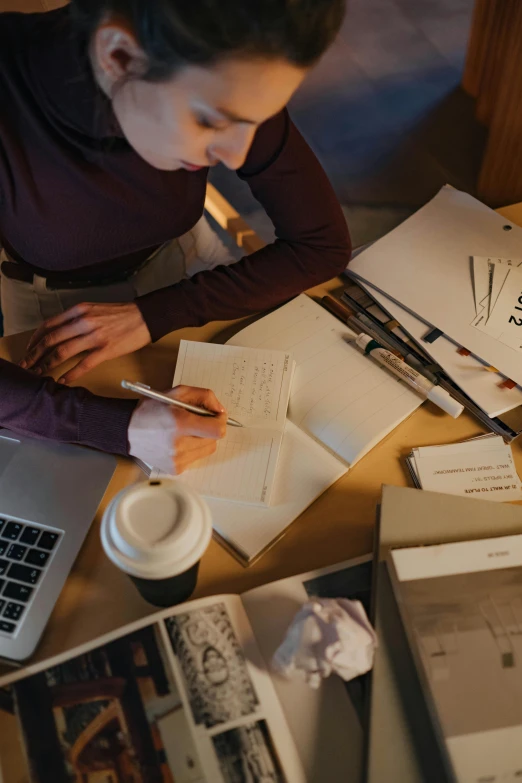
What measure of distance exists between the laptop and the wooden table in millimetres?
15

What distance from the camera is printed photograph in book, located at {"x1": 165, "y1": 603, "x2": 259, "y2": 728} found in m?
0.56

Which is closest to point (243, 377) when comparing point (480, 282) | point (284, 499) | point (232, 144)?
point (284, 499)

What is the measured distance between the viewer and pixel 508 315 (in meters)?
0.88

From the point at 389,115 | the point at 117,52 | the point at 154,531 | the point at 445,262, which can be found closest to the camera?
the point at 154,531

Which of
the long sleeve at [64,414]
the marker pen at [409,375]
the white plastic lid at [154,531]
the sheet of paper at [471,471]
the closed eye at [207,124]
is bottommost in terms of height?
the sheet of paper at [471,471]

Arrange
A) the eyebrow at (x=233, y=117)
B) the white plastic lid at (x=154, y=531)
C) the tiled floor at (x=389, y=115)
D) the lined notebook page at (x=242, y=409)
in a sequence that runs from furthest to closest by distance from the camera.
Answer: the tiled floor at (x=389, y=115) → the lined notebook page at (x=242, y=409) → the eyebrow at (x=233, y=117) → the white plastic lid at (x=154, y=531)

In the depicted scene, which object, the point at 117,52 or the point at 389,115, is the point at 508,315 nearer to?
the point at 117,52

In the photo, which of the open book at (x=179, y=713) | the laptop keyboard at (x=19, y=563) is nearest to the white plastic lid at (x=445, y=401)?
the open book at (x=179, y=713)

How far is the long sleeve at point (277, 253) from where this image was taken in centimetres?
87

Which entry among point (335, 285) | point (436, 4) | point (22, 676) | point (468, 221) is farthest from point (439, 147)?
point (22, 676)

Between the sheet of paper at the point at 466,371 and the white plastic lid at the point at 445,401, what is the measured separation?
0.09 feet

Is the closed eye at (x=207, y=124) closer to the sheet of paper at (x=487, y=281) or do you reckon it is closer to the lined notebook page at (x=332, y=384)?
the lined notebook page at (x=332, y=384)

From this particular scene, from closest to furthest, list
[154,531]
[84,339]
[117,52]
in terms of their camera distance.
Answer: [154,531], [117,52], [84,339]

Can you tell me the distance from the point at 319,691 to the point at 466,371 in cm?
44
